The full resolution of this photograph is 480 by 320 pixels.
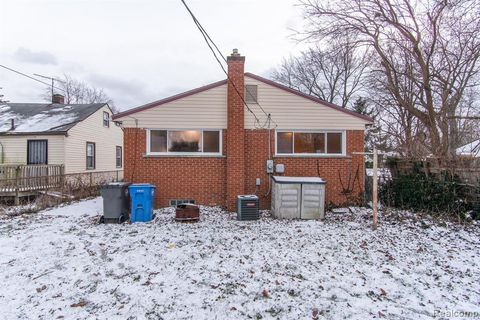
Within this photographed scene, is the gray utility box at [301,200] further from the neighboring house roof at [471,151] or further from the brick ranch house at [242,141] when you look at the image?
the neighboring house roof at [471,151]

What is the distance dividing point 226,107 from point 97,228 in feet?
17.6

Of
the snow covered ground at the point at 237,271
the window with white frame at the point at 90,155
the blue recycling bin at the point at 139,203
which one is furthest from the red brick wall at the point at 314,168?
the window with white frame at the point at 90,155

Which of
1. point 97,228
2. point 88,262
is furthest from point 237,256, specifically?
point 97,228

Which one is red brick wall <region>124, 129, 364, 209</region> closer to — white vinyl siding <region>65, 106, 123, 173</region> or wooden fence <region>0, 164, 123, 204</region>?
wooden fence <region>0, 164, 123, 204</region>

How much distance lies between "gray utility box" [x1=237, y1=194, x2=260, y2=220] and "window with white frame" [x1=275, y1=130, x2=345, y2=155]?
2348mm

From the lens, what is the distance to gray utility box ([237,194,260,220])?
755 centimetres

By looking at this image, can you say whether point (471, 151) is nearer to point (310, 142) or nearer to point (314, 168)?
point (314, 168)

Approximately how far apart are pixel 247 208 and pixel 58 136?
37.4 ft

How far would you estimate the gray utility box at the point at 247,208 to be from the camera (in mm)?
7547

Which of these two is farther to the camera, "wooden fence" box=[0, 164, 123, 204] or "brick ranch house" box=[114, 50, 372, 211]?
"wooden fence" box=[0, 164, 123, 204]

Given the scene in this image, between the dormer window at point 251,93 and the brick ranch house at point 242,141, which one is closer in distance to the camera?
the brick ranch house at point 242,141

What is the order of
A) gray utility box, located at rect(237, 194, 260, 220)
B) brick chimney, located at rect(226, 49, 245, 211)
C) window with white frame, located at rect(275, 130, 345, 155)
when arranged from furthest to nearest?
window with white frame, located at rect(275, 130, 345, 155), brick chimney, located at rect(226, 49, 245, 211), gray utility box, located at rect(237, 194, 260, 220)

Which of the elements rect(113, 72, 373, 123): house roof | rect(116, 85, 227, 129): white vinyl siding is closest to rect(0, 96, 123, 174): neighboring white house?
rect(113, 72, 373, 123): house roof

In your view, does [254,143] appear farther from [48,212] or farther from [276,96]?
[48,212]
